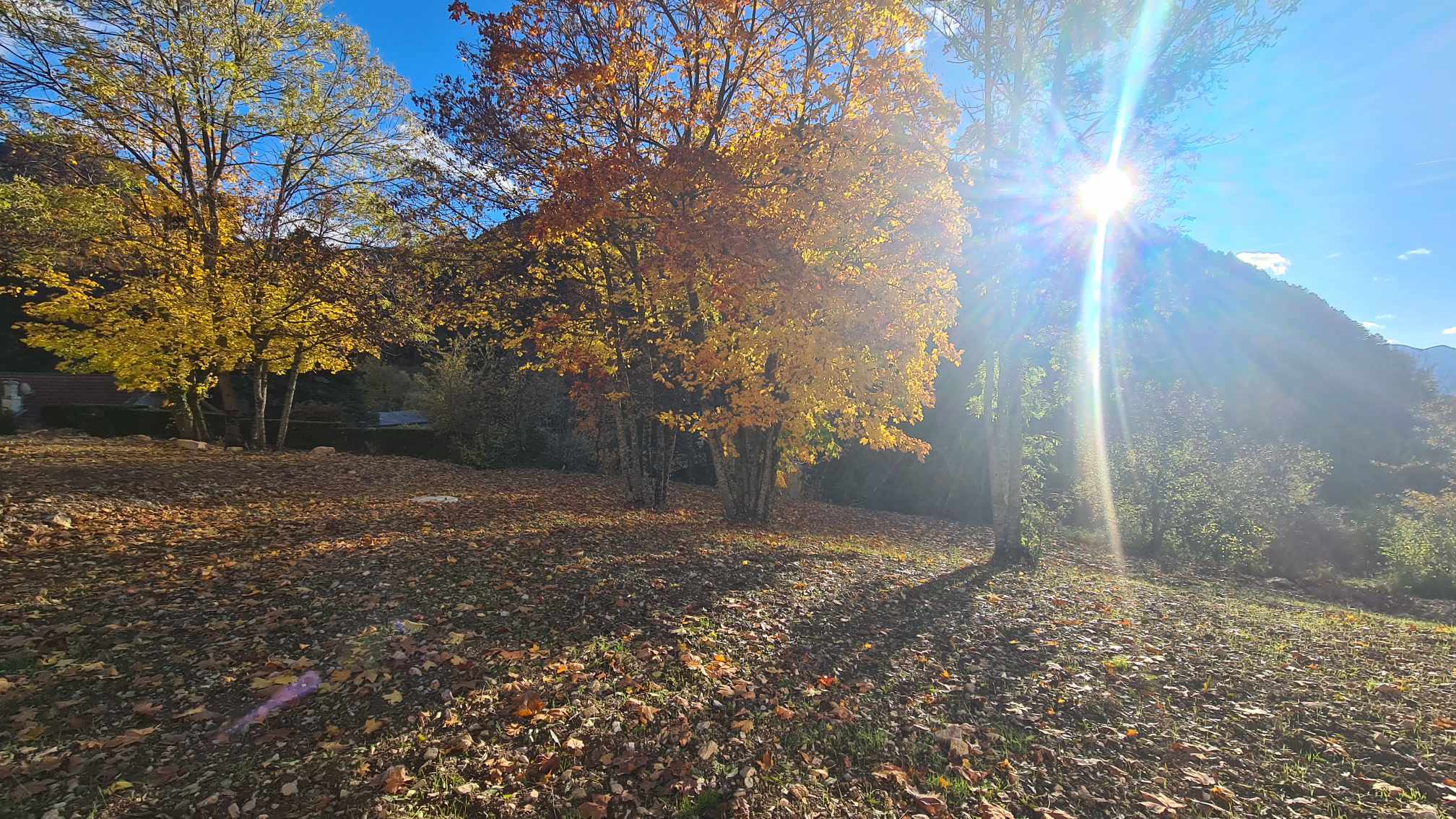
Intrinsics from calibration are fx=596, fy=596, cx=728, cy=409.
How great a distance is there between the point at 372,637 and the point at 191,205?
13.8 m

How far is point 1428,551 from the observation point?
10.4 meters

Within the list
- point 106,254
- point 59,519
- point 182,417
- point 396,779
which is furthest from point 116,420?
point 396,779

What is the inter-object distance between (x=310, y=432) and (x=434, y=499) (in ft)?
44.2

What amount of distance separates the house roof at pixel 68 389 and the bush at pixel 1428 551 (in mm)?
44938

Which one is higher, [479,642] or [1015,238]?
[1015,238]

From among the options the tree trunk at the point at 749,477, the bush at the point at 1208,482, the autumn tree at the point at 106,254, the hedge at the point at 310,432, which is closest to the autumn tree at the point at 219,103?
the autumn tree at the point at 106,254

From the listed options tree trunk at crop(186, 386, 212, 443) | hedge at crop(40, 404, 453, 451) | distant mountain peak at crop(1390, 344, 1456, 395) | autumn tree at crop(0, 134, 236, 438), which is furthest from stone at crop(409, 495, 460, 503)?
distant mountain peak at crop(1390, 344, 1456, 395)

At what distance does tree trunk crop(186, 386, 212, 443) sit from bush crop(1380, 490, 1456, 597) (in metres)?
25.9

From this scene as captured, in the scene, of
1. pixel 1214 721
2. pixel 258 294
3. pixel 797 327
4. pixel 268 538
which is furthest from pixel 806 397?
pixel 258 294

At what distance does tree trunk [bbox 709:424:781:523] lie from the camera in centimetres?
1088

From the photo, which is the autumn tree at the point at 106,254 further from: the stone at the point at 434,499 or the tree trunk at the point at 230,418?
the stone at the point at 434,499

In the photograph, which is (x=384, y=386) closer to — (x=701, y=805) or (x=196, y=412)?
(x=196, y=412)

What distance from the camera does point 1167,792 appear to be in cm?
310

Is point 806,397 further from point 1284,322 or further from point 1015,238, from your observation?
point 1284,322
